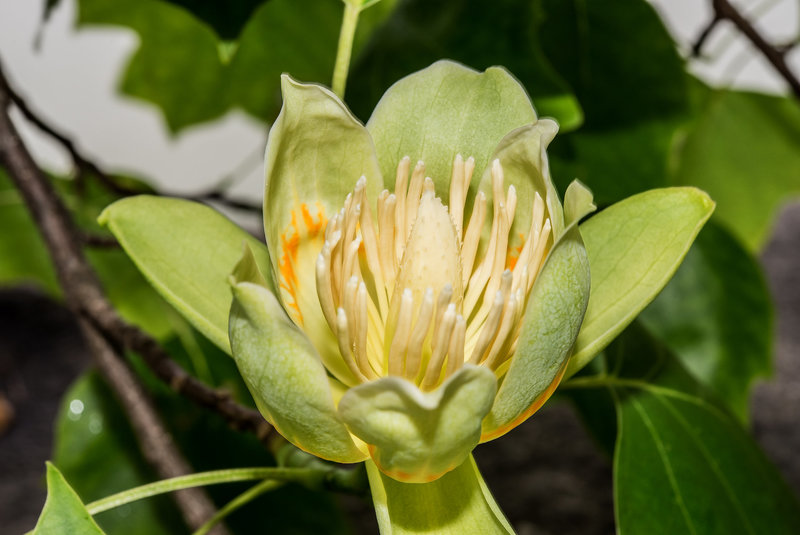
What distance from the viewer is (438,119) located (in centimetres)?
41

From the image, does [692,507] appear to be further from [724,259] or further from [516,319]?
[724,259]

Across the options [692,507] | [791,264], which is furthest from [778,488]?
[791,264]

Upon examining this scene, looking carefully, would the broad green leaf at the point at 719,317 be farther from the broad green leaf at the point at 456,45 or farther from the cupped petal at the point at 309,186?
the cupped petal at the point at 309,186

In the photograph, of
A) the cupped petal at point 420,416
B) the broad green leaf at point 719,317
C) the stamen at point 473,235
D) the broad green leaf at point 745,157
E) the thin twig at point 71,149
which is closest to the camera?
the cupped petal at point 420,416

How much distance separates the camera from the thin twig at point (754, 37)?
0.59 metres

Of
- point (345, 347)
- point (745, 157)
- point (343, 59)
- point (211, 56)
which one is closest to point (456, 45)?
point (343, 59)

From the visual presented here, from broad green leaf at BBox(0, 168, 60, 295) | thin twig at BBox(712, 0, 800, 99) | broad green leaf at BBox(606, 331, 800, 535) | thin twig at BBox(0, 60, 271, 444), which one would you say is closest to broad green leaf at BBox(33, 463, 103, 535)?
thin twig at BBox(0, 60, 271, 444)

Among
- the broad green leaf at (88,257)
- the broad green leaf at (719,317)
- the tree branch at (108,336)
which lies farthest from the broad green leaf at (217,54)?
the broad green leaf at (719,317)

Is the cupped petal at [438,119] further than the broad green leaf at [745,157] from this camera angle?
No

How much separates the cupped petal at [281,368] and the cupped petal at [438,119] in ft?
0.40

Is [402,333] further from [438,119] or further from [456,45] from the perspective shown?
[456,45]

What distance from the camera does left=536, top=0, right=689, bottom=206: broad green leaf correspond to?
678 mm

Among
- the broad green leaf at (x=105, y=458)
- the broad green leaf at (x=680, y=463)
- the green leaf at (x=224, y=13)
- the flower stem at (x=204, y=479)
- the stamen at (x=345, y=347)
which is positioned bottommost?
the broad green leaf at (x=105, y=458)

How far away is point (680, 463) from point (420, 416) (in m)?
0.27
